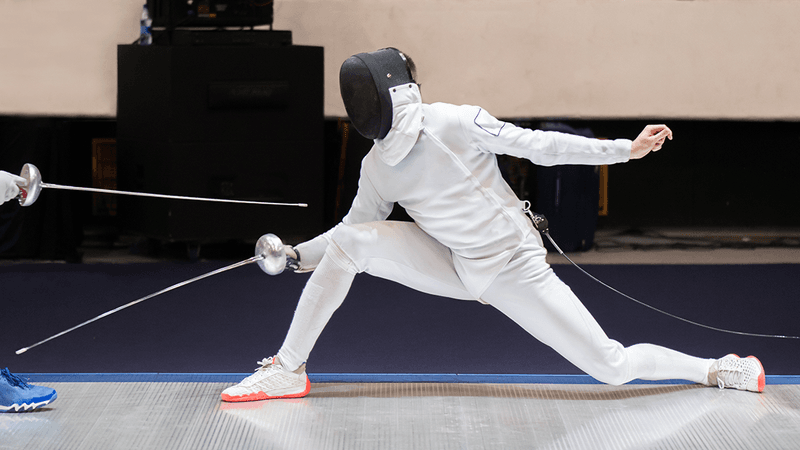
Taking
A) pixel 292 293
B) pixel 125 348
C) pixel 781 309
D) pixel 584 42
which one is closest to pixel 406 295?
pixel 292 293

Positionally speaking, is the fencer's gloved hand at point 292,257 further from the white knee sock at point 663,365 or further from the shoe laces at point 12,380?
the white knee sock at point 663,365

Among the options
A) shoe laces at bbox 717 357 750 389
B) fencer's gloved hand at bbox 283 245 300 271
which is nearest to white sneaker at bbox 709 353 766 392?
shoe laces at bbox 717 357 750 389

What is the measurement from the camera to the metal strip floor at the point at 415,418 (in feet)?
6.37

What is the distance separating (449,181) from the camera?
2.05 metres

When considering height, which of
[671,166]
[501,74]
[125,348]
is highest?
[501,74]

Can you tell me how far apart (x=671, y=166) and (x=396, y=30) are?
172 cm

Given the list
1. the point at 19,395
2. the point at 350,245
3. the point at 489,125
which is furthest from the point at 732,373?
the point at 19,395

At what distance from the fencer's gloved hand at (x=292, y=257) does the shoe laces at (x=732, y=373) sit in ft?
3.75

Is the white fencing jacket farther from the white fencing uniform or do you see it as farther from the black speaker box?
the black speaker box

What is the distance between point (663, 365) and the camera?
2.19 meters

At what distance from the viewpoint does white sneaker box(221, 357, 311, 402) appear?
2215 millimetres

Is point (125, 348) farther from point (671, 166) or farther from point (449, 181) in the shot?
point (671, 166)

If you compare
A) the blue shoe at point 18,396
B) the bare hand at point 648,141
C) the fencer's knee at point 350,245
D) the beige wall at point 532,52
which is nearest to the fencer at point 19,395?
the blue shoe at point 18,396

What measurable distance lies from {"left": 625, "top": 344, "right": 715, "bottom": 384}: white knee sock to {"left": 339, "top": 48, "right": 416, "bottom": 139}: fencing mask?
84cm
